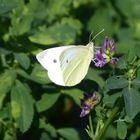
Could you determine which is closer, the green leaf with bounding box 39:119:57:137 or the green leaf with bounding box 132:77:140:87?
the green leaf with bounding box 132:77:140:87

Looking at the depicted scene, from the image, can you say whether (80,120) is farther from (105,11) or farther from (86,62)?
(105,11)

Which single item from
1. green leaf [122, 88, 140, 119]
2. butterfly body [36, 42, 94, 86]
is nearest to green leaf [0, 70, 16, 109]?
butterfly body [36, 42, 94, 86]

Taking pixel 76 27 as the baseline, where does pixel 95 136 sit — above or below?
below

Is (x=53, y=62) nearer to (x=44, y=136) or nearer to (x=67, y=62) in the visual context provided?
(x=67, y=62)

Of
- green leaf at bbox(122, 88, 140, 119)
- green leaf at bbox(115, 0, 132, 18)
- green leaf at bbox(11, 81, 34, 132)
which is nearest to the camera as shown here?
green leaf at bbox(122, 88, 140, 119)

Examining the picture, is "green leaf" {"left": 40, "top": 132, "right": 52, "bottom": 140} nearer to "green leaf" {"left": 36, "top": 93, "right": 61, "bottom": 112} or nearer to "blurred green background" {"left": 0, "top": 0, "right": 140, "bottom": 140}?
"blurred green background" {"left": 0, "top": 0, "right": 140, "bottom": 140}

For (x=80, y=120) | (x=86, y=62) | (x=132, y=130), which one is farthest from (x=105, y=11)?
(x=86, y=62)
